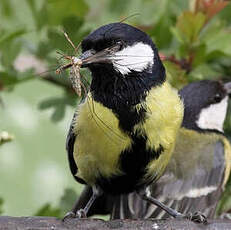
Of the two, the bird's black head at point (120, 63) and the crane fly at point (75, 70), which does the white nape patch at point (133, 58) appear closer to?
the bird's black head at point (120, 63)

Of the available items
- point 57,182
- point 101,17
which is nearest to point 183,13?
point 101,17

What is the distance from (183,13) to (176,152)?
2.11 ft

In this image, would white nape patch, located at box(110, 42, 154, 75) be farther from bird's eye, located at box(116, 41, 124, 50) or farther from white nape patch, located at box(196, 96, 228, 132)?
white nape patch, located at box(196, 96, 228, 132)

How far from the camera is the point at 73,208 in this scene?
3062 mm

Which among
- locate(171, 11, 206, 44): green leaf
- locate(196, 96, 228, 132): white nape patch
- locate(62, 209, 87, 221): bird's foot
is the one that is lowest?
locate(62, 209, 87, 221): bird's foot

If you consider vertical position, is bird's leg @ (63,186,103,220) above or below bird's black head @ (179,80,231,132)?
below

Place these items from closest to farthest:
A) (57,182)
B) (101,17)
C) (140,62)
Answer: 1. (140,62)
2. (101,17)
3. (57,182)

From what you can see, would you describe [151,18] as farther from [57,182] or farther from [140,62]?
[57,182]

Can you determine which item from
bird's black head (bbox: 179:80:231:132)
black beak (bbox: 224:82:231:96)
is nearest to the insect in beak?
bird's black head (bbox: 179:80:231:132)

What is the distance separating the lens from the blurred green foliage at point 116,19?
2958 millimetres

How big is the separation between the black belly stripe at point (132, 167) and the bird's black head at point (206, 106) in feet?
2.35

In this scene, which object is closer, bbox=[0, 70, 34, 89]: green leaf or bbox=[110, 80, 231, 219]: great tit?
bbox=[0, 70, 34, 89]: green leaf

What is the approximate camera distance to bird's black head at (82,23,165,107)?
2398mm

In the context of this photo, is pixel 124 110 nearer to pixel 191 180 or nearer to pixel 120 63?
pixel 120 63
